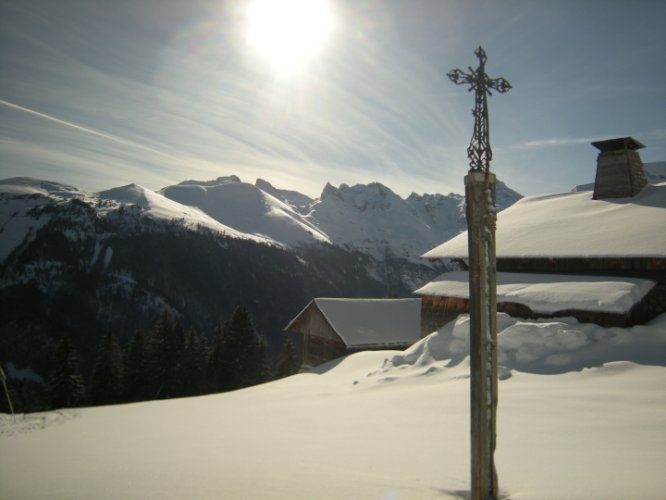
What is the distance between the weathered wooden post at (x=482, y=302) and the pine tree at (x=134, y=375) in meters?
39.9

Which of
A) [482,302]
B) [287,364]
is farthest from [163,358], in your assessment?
[482,302]

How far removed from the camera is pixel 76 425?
966cm

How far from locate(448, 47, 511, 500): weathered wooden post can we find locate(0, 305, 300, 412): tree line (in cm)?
3811

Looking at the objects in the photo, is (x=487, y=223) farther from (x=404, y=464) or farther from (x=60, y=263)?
(x=60, y=263)

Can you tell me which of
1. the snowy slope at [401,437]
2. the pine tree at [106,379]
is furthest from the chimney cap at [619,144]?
the pine tree at [106,379]

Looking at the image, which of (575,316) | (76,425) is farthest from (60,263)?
(575,316)

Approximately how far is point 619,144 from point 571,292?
9818 mm

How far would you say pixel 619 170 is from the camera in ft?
55.6

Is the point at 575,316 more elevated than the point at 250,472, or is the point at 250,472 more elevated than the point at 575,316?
the point at 575,316

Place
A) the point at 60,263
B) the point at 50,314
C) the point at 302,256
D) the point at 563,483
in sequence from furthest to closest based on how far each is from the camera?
1. the point at 302,256
2. the point at 60,263
3. the point at 50,314
4. the point at 563,483

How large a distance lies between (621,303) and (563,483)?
891cm

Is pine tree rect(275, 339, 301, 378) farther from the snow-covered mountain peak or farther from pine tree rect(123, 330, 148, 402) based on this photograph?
the snow-covered mountain peak

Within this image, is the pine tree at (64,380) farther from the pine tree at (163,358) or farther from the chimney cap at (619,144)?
the chimney cap at (619,144)

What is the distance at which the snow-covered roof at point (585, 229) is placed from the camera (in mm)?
12148
